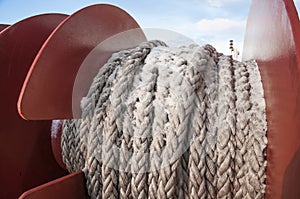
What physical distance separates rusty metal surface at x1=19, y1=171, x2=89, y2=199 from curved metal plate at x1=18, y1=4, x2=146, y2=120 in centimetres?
18

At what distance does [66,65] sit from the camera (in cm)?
109

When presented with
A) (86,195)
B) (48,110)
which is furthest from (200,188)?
(48,110)

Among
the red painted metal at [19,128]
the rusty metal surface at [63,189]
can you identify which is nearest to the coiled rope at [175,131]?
the rusty metal surface at [63,189]

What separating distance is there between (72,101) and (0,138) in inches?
14.0

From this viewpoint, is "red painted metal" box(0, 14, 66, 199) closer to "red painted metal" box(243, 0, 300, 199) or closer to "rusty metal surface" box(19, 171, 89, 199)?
"rusty metal surface" box(19, 171, 89, 199)

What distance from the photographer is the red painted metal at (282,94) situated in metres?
0.83

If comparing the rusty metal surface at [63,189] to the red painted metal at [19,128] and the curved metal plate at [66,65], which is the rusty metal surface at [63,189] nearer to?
the curved metal plate at [66,65]

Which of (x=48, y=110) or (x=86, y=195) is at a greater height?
(x=48, y=110)

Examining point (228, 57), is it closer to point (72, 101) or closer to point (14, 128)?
point (72, 101)

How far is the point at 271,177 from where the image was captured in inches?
38.1

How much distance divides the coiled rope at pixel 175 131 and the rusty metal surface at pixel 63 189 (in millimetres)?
30

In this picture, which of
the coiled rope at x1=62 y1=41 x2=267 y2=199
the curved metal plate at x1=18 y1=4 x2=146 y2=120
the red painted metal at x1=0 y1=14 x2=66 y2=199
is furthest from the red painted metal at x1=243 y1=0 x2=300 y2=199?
the red painted metal at x1=0 y1=14 x2=66 y2=199

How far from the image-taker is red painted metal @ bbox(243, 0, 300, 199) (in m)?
0.83

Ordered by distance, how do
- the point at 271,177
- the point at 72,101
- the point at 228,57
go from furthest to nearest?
the point at 228,57 < the point at 72,101 < the point at 271,177
